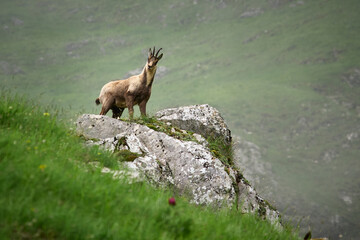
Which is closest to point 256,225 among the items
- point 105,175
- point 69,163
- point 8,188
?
point 105,175

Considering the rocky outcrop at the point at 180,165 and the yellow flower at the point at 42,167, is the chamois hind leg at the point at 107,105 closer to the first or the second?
the rocky outcrop at the point at 180,165

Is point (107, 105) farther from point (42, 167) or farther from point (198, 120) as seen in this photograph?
point (42, 167)

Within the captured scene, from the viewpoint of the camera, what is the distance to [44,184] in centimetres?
496

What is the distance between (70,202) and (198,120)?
933 centimetres

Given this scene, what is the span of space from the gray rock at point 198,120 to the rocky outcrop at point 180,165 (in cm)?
261

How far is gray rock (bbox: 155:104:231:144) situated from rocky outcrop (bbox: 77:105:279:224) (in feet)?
8.57

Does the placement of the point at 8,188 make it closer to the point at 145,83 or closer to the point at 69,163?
the point at 69,163

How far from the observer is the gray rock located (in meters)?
13.9

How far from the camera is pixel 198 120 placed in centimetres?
1398

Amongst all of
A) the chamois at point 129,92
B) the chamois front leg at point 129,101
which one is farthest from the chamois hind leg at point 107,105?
the chamois front leg at point 129,101

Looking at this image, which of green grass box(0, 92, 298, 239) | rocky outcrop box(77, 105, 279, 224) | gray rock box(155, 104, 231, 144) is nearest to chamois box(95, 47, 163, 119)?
gray rock box(155, 104, 231, 144)

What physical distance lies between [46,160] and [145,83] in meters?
9.58

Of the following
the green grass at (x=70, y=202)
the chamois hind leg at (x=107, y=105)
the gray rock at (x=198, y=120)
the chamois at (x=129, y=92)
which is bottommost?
the green grass at (x=70, y=202)

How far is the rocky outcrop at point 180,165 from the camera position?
9133mm
